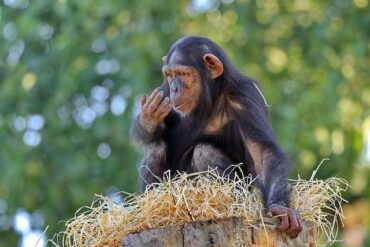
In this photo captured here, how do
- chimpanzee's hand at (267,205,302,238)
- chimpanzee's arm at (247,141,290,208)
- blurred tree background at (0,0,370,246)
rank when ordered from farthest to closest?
1. blurred tree background at (0,0,370,246)
2. chimpanzee's arm at (247,141,290,208)
3. chimpanzee's hand at (267,205,302,238)

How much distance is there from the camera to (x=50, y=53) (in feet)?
51.8

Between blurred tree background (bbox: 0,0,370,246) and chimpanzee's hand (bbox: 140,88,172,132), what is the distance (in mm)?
6492

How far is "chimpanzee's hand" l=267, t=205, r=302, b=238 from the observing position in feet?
23.7

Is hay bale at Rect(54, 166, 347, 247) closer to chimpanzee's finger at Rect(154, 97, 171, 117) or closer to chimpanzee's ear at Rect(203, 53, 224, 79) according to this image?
chimpanzee's finger at Rect(154, 97, 171, 117)

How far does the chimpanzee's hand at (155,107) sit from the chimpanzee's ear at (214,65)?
502 mm

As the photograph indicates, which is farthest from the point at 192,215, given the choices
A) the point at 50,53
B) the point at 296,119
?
the point at 50,53

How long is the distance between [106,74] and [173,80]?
713 centimetres

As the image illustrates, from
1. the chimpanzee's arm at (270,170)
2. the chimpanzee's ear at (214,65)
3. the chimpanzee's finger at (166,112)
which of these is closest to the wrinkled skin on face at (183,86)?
the chimpanzee's ear at (214,65)

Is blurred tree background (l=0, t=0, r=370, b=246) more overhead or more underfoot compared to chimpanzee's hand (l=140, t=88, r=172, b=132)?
more underfoot

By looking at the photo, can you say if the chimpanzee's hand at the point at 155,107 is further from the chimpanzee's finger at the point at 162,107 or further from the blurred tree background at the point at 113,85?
the blurred tree background at the point at 113,85

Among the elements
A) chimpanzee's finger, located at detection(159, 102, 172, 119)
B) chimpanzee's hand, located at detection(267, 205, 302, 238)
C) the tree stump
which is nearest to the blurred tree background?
chimpanzee's finger, located at detection(159, 102, 172, 119)

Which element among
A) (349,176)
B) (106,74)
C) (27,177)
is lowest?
(349,176)

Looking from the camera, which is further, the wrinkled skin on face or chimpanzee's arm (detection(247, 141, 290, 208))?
the wrinkled skin on face

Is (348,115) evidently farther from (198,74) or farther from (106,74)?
(198,74)
